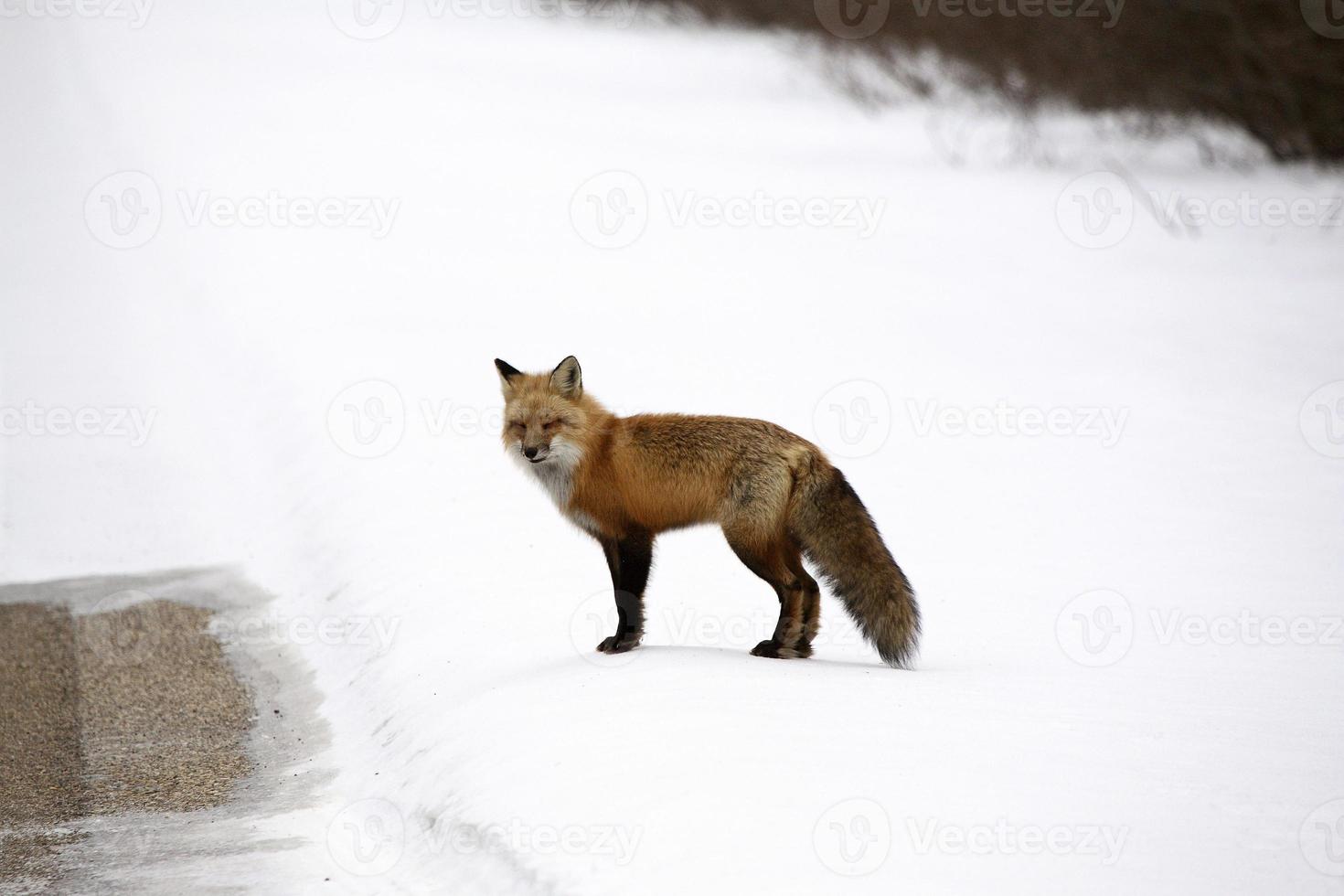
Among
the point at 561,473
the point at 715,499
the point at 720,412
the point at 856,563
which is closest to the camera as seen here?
the point at 856,563

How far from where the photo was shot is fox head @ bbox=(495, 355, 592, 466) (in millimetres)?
6094

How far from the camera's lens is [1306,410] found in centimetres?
1298

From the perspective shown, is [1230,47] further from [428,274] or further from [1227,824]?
[1227,824]

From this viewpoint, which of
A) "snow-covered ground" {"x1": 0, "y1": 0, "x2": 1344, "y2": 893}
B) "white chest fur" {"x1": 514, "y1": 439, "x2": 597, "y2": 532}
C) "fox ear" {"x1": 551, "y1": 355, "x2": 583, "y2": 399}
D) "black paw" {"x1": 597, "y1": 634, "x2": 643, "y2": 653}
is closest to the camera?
"snow-covered ground" {"x1": 0, "y1": 0, "x2": 1344, "y2": 893}

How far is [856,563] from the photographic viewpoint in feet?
19.3

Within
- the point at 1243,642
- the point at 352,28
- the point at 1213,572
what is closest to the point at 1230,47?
the point at 1213,572

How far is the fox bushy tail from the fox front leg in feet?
2.47

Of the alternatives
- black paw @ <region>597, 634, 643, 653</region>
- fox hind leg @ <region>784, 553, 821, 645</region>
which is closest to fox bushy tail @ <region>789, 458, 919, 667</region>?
fox hind leg @ <region>784, 553, 821, 645</region>

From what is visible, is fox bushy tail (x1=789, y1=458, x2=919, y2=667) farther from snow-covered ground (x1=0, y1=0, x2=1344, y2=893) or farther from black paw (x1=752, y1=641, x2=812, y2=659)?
black paw (x1=752, y1=641, x2=812, y2=659)

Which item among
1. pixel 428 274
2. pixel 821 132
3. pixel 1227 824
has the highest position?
pixel 821 132

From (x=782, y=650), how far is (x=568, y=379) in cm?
167

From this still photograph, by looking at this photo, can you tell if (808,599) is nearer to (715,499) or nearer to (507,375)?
(715,499)

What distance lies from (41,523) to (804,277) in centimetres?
1100

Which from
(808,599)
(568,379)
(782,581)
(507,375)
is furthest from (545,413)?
(808,599)
